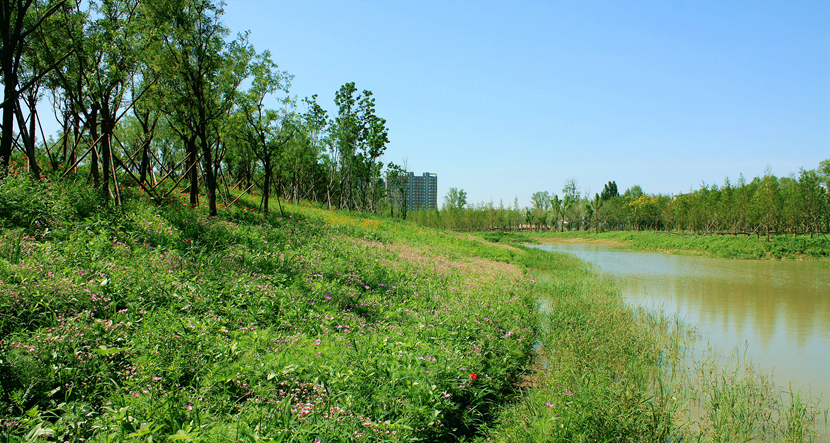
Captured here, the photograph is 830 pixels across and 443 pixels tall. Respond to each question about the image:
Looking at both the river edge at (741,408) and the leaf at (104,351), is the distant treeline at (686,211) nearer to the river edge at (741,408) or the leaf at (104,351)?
the river edge at (741,408)

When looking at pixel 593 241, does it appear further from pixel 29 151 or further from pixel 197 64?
pixel 29 151

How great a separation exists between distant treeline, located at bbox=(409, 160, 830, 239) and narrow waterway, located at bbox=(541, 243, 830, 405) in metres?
18.3

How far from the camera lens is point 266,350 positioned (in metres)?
4.13

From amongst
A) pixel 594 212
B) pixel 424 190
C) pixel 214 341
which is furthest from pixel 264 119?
pixel 424 190

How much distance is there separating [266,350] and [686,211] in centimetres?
5216

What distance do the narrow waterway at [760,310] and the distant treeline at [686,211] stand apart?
60.0 feet

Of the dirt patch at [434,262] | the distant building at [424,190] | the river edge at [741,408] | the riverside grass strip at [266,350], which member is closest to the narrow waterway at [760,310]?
the river edge at [741,408]

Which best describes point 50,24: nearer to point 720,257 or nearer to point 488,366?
point 488,366

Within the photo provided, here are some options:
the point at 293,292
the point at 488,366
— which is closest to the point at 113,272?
the point at 293,292

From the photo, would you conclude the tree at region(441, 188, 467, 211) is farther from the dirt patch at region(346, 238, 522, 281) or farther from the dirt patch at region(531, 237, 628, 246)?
the dirt patch at region(346, 238, 522, 281)

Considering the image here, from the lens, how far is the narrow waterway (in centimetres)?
653

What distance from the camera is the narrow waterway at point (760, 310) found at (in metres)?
6.53

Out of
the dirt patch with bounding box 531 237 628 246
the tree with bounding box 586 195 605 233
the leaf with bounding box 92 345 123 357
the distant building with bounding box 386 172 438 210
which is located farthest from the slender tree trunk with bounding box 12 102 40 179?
the distant building with bounding box 386 172 438 210

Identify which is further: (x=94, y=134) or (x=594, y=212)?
(x=594, y=212)
